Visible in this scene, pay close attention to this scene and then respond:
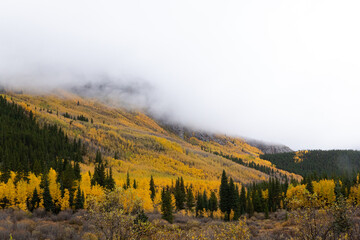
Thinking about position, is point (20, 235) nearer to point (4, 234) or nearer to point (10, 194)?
point (4, 234)

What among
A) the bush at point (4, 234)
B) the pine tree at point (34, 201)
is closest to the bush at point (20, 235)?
the bush at point (4, 234)

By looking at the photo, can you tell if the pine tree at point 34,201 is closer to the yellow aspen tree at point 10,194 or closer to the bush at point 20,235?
the yellow aspen tree at point 10,194

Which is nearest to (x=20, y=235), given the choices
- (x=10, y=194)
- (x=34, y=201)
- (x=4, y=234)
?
(x=4, y=234)

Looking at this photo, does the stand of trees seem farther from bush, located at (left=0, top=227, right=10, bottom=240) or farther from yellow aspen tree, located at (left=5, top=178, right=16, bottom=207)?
bush, located at (left=0, top=227, right=10, bottom=240)

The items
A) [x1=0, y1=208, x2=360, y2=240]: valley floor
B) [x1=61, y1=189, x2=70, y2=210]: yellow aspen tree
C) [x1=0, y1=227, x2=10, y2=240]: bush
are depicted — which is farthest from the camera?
[x1=61, y1=189, x2=70, y2=210]: yellow aspen tree

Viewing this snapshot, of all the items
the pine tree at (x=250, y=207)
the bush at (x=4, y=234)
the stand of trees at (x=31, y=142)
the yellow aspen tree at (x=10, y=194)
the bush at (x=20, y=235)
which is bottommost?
the pine tree at (x=250, y=207)

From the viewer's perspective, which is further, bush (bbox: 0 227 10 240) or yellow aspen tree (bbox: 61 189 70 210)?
yellow aspen tree (bbox: 61 189 70 210)

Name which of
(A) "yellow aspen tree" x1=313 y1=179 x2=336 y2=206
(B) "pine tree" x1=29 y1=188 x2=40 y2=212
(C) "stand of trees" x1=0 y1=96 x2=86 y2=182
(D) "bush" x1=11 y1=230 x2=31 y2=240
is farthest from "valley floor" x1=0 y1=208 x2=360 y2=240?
(C) "stand of trees" x1=0 y1=96 x2=86 y2=182

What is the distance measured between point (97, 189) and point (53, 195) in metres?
14.3

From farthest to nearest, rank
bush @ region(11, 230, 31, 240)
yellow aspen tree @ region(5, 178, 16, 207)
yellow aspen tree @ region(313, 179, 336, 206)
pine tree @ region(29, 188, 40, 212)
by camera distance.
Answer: yellow aspen tree @ region(313, 179, 336, 206)
pine tree @ region(29, 188, 40, 212)
yellow aspen tree @ region(5, 178, 16, 207)
bush @ region(11, 230, 31, 240)

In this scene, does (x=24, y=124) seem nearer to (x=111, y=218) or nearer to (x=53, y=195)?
(x=53, y=195)

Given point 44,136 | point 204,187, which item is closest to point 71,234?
point 204,187

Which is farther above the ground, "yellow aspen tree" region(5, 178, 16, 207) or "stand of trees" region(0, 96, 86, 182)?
"stand of trees" region(0, 96, 86, 182)

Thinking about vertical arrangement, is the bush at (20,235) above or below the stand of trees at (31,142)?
below
